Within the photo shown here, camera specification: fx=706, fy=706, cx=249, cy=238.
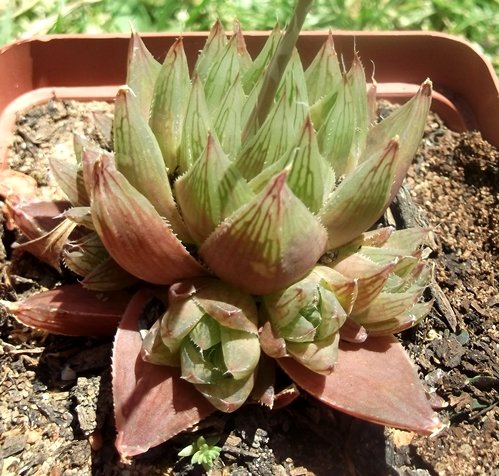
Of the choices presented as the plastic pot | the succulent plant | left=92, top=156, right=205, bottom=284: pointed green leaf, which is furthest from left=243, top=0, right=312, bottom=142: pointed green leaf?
the plastic pot

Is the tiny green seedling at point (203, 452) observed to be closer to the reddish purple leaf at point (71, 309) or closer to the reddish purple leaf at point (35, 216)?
the reddish purple leaf at point (71, 309)

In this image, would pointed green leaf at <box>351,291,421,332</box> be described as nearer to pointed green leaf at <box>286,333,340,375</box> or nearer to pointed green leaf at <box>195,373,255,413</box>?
pointed green leaf at <box>286,333,340,375</box>

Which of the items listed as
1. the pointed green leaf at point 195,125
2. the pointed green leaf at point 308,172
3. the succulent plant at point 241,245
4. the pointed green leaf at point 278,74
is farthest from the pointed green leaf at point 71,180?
the pointed green leaf at point 308,172

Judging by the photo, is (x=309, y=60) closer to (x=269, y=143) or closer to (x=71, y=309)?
(x=269, y=143)

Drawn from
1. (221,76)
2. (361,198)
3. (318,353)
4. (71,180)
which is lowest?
(318,353)

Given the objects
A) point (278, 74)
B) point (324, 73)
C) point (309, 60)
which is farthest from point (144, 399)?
point (309, 60)

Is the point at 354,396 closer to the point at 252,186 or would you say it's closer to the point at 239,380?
the point at 239,380

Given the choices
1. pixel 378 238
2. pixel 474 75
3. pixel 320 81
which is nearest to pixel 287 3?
pixel 474 75
